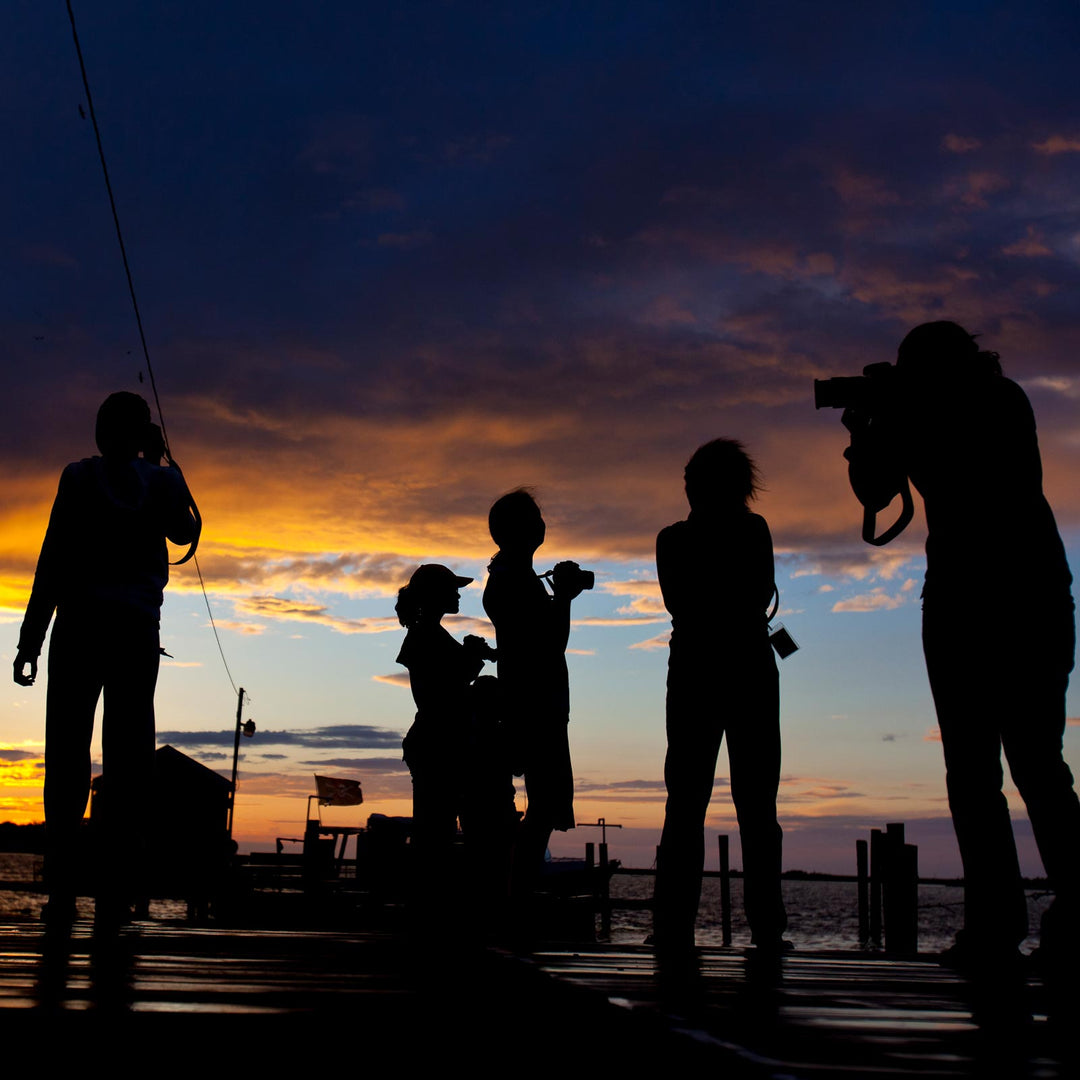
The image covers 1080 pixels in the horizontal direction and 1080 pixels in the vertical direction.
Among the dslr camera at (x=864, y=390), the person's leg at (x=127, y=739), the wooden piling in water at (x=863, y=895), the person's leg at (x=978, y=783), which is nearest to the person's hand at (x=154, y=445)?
the person's leg at (x=127, y=739)

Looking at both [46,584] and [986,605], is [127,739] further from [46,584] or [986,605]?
[986,605]

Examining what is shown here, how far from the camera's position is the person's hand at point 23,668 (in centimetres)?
412

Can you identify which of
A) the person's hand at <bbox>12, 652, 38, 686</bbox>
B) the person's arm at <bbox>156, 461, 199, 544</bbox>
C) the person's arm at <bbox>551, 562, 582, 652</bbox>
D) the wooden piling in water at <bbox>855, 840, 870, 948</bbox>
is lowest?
the wooden piling in water at <bbox>855, 840, 870, 948</bbox>

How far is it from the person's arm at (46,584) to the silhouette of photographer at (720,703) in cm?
233

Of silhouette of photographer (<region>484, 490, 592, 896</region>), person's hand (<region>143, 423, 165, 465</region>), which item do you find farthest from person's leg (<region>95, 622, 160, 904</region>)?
silhouette of photographer (<region>484, 490, 592, 896</region>)

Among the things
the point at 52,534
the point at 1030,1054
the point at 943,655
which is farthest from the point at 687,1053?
the point at 52,534

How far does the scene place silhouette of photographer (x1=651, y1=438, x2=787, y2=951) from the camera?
4.25m

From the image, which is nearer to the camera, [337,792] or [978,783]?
[978,783]

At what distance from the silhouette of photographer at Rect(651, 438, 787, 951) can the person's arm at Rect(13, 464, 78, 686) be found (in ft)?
7.64

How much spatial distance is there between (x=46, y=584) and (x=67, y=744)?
601mm

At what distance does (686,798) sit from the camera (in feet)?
14.2

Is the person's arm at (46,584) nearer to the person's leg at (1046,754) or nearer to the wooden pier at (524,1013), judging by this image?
the wooden pier at (524,1013)

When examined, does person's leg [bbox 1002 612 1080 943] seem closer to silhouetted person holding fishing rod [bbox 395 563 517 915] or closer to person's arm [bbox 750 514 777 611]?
person's arm [bbox 750 514 777 611]

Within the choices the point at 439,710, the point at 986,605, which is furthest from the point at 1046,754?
the point at 439,710
